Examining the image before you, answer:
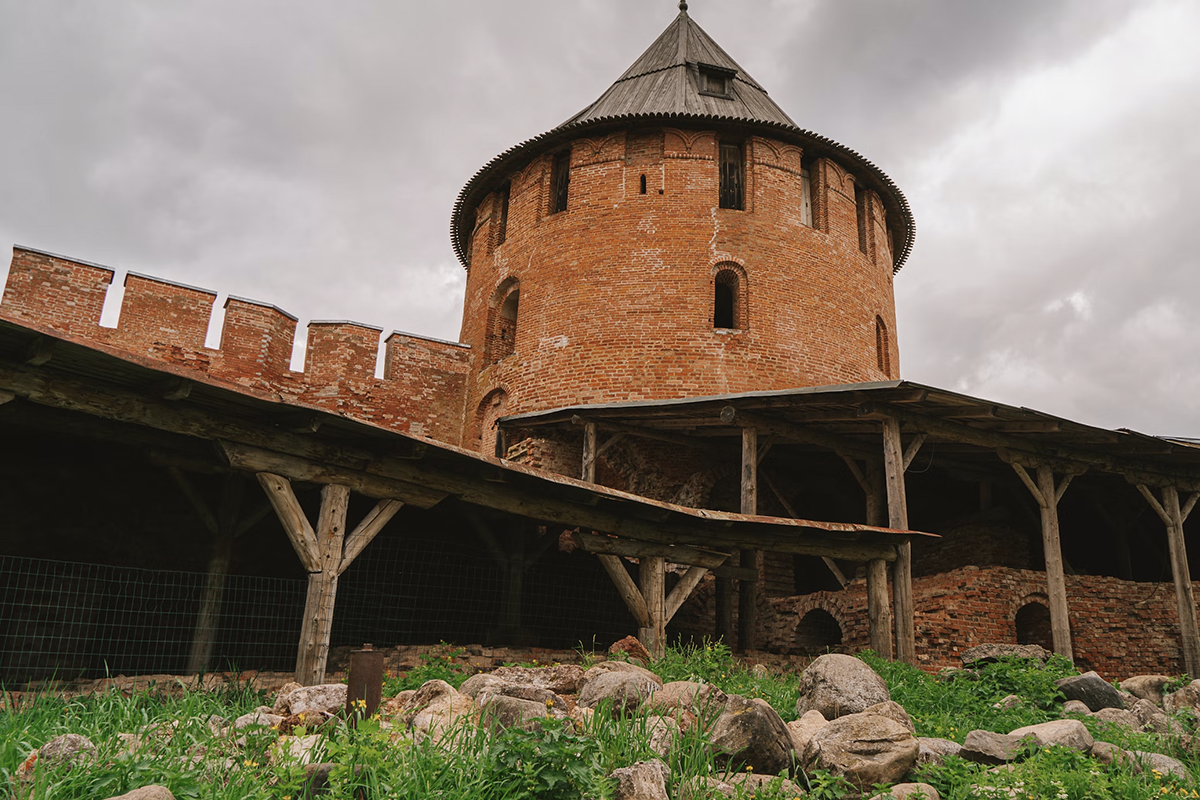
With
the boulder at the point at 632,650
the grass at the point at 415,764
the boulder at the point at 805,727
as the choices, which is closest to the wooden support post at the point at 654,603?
the boulder at the point at 632,650

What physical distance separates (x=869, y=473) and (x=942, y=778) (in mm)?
9101

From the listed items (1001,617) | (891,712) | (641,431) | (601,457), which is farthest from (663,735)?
(601,457)

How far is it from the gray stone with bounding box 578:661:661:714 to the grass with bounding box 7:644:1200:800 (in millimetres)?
242

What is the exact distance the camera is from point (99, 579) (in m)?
9.45

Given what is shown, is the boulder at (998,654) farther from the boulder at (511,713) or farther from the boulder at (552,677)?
the boulder at (511,713)

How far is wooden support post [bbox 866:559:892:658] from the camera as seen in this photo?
10484 millimetres

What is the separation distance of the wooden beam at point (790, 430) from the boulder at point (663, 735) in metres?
7.85

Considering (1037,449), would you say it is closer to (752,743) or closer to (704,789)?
(752,743)

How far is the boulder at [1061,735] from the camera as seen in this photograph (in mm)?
5160

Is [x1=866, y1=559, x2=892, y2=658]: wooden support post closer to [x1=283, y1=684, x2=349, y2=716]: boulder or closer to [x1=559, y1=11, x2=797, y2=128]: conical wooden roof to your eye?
[x1=283, y1=684, x2=349, y2=716]: boulder

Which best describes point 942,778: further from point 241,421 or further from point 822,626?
point 822,626

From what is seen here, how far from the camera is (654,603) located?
9.64 meters

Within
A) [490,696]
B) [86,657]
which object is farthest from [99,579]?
[490,696]

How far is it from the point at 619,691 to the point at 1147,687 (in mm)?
6275
